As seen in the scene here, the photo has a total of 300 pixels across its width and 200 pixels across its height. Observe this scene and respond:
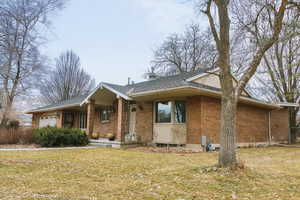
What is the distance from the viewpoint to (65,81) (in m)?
34.4

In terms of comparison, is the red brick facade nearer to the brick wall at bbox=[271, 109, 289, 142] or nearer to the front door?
the brick wall at bbox=[271, 109, 289, 142]

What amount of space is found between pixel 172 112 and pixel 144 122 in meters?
2.09

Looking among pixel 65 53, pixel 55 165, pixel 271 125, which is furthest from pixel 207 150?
pixel 65 53

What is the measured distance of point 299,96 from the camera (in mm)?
18984

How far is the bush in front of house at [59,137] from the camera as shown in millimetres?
11820

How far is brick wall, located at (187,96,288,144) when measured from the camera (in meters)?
10.9

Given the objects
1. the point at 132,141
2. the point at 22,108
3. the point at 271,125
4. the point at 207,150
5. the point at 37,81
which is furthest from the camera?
the point at 22,108

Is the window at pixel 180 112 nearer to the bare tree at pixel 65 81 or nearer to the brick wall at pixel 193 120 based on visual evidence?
the brick wall at pixel 193 120

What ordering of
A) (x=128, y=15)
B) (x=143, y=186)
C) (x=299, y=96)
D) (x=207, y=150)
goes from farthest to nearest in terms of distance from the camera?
(x=299, y=96), (x=128, y=15), (x=207, y=150), (x=143, y=186)

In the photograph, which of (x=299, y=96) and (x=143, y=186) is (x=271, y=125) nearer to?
(x=299, y=96)

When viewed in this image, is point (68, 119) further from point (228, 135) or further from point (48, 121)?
point (228, 135)

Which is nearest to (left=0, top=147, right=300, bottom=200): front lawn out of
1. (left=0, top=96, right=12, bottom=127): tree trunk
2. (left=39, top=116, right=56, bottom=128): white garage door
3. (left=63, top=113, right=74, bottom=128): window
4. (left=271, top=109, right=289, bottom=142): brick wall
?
(left=271, top=109, right=289, bottom=142): brick wall

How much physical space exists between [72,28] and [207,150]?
1292cm

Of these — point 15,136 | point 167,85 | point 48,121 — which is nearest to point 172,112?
point 167,85
